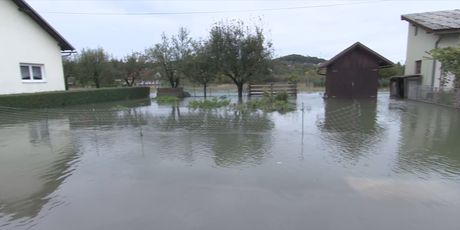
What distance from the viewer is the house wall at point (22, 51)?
1748 centimetres

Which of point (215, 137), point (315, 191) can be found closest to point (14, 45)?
point (215, 137)

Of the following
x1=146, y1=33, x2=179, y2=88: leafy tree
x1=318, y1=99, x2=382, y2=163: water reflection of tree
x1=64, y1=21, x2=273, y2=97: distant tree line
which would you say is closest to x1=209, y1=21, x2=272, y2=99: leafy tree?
x1=64, y1=21, x2=273, y2=97: distant tree line

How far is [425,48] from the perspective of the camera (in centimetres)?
2239

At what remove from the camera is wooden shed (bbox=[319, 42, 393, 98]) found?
22.9 m

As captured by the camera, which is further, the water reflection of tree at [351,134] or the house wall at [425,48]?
the house wall at [425,48]

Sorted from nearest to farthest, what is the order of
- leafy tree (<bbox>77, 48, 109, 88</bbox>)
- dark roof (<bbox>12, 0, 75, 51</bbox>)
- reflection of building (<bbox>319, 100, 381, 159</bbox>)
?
reflection of building (<bbox>319, 100, 381, 159</bbox>), dark roof (<bbox>12, 0, 75, 51</bbox>), leafy tree (<bbox>77, 48, 109, 88</bbox>)

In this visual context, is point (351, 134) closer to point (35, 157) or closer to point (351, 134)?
point (351, 134)

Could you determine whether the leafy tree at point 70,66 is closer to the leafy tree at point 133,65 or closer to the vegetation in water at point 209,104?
the leafy tree at point 133,65

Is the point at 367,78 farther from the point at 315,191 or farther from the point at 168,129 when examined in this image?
the point at 315,191

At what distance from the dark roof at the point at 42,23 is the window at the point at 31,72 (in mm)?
2203

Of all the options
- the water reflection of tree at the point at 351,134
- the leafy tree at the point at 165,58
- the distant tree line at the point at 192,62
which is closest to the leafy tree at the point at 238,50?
the distant tree line at the point at 192,62

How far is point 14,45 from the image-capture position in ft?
59.3

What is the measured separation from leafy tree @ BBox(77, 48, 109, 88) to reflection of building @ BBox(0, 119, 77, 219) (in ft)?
87.4

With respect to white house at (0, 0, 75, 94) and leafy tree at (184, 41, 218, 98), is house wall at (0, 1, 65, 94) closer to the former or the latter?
white house at (0, 0, 75, 94)
